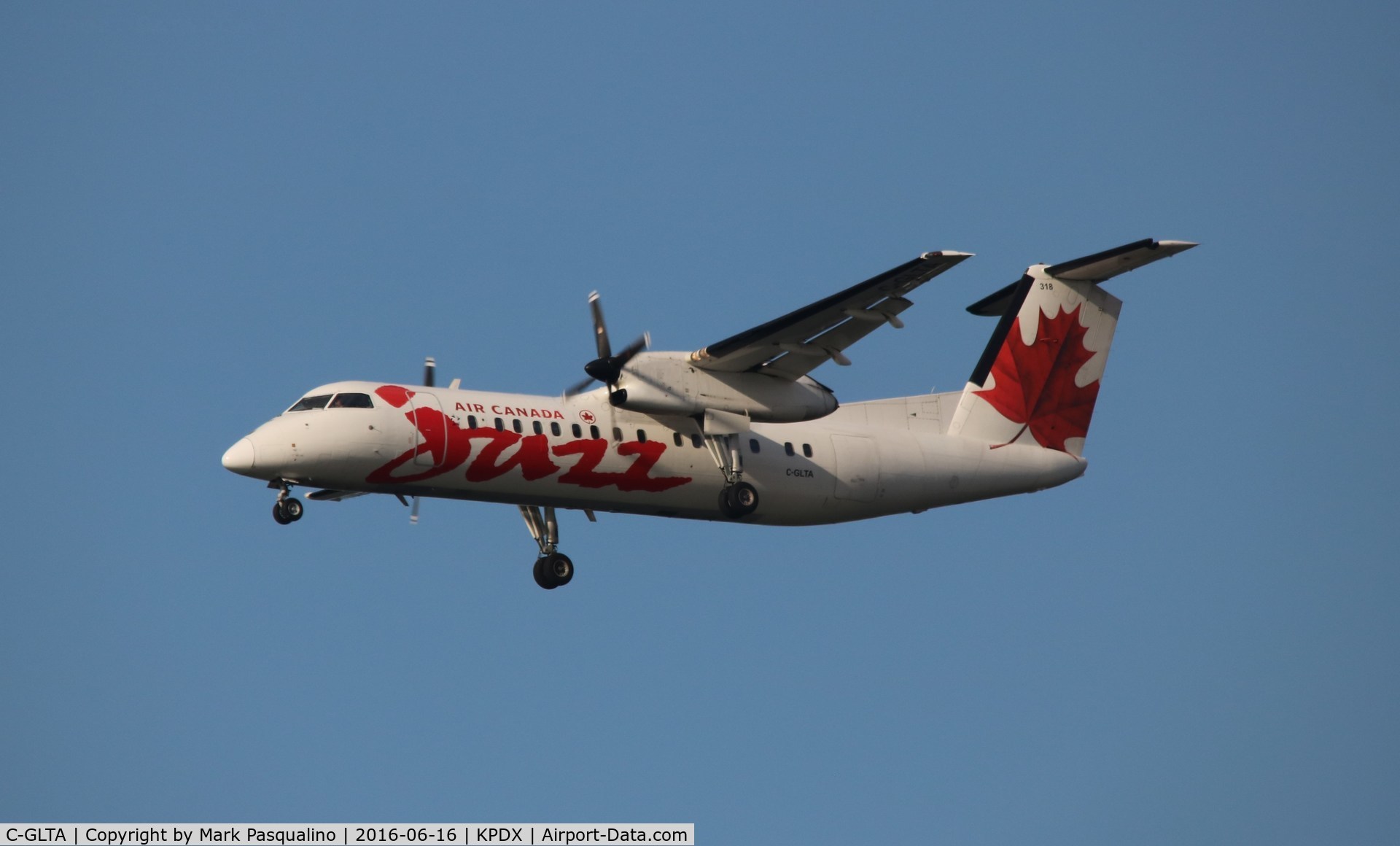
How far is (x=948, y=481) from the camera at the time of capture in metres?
22.8

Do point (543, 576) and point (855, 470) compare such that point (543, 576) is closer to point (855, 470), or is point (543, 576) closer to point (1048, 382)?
point (855, 470)

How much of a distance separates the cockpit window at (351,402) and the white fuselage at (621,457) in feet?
0.19

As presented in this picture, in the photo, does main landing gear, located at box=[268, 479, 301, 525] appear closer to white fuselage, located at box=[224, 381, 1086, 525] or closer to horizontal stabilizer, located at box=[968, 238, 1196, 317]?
white fuselage, located at box=[224, 381, 1086, 525]

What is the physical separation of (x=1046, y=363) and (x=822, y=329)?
190 inches

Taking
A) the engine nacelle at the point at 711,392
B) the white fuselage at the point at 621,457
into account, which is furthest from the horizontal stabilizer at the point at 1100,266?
the engine nacelle at the point at 711,392

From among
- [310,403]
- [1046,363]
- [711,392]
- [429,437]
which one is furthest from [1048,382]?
[310,403]

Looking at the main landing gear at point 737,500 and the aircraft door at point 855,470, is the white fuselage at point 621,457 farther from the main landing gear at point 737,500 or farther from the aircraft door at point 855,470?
the main landing gear at point 737,500

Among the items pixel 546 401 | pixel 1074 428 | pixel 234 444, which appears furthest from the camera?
pixel 1074 428

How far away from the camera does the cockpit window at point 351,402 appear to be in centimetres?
1950

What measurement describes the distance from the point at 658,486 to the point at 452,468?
2698 mm

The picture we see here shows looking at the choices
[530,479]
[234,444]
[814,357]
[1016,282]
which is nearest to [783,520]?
[814,357]

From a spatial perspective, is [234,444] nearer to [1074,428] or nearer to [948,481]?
[948,481]

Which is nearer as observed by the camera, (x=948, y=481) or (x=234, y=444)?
(x=234, y=444)

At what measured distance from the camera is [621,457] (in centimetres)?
2050
